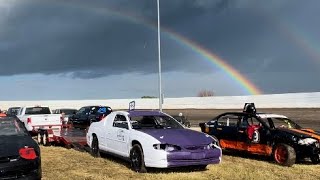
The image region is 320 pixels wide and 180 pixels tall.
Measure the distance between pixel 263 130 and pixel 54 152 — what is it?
695 centimetres

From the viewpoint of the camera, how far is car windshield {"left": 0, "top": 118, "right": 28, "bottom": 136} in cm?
931

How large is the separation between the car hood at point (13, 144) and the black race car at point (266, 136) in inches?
271

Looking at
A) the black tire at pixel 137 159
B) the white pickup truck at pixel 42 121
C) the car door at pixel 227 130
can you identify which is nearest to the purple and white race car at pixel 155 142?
the black tire at pixel 137 159

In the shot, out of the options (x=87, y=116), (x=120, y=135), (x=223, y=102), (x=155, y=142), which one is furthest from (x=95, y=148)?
(x=223, y=102)

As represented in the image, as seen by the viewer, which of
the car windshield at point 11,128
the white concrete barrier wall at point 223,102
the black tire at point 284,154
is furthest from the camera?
the white concrete barrier wall at point 223,102

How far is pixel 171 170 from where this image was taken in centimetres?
1115

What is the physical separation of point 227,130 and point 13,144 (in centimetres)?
797

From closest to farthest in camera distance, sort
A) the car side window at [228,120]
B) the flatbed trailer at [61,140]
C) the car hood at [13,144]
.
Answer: the car hood at [13,144]
the car side window at [228,120]
the flatbed trailer at [61,140]

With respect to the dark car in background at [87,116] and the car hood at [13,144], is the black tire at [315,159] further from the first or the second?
the dark car in background at [87,116]

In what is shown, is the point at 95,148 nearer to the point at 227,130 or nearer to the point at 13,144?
the point at 227,130

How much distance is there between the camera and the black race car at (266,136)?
12.3 meters

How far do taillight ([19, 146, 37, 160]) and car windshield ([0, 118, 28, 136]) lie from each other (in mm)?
1244

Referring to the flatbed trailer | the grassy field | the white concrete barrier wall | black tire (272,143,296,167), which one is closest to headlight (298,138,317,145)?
black tire (272,143,296,167)

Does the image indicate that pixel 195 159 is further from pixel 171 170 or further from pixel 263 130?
pixel 263 130
